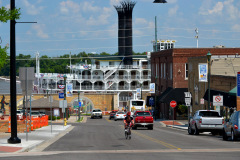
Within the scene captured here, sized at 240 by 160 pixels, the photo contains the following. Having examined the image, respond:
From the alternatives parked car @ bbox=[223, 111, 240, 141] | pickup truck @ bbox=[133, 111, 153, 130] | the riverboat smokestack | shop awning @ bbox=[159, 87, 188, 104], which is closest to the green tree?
parked car @ bbox=[223, 111, 240, 141]

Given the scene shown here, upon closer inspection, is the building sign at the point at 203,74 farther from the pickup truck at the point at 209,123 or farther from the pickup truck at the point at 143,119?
the pickup truck at the point at 209,123

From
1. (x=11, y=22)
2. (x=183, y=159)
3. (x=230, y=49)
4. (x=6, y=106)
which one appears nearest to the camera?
(x=183, y=159)

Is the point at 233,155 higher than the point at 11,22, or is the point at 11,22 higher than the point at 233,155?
the point at 11,22

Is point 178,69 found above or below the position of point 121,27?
below

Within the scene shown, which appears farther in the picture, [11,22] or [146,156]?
[11,22]

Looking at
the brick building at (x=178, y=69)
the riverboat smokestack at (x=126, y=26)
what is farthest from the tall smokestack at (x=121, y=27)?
the brick building at (x=178, y=69)

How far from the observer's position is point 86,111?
372 feet

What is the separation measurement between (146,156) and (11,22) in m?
9.32

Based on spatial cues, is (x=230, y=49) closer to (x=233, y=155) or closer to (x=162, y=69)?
(x=162, y=69)

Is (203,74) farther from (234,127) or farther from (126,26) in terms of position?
(126,26)

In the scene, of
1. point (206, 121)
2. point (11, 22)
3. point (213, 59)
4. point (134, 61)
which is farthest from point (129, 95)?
point (11, 22)

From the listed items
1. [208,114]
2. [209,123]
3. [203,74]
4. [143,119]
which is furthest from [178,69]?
[209,123]

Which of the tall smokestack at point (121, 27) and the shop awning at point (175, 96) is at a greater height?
the tall smokestack at point (121, 27)

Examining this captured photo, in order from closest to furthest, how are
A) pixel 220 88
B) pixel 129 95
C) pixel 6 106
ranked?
pixel 220 88, pixel 6 106, pixel 129 95
